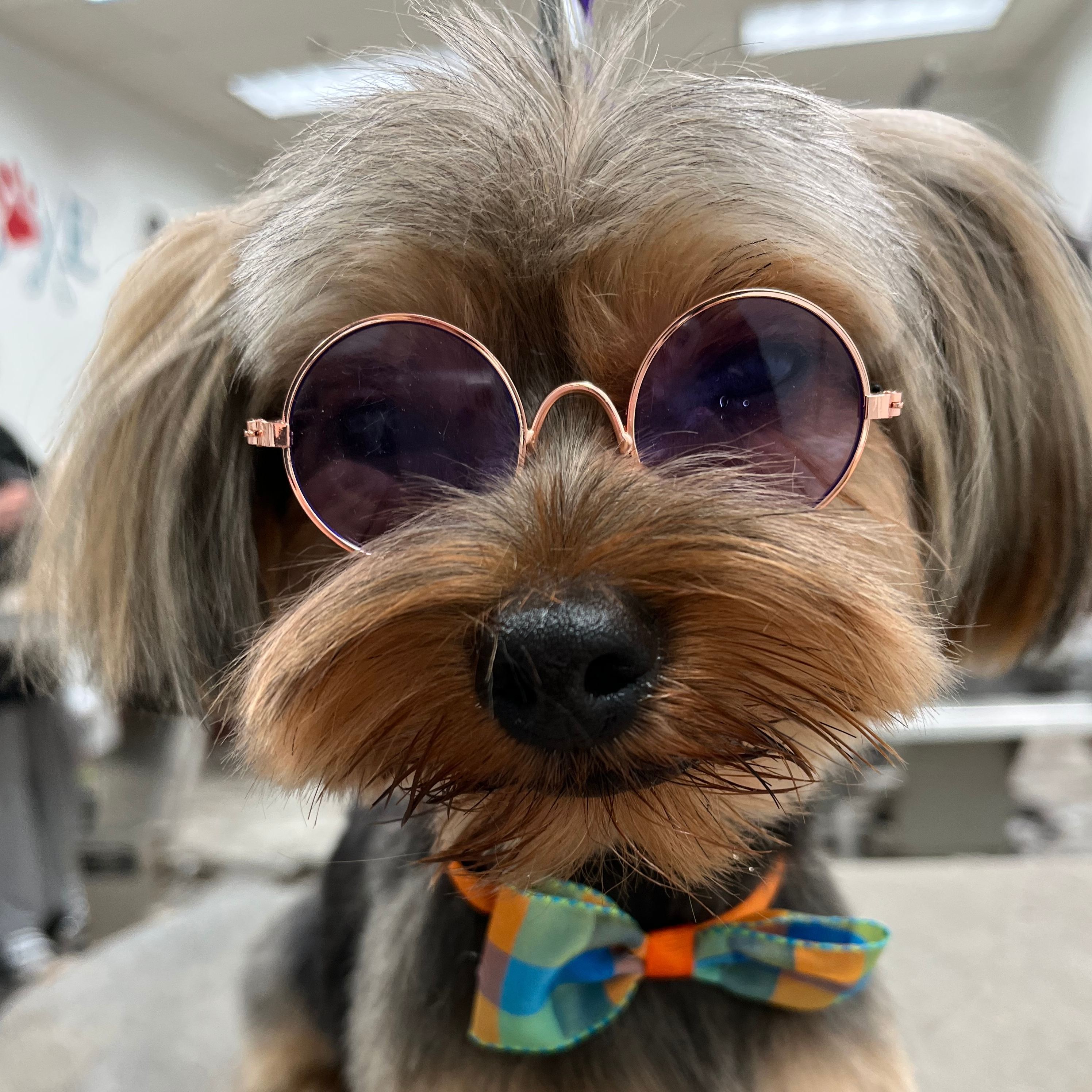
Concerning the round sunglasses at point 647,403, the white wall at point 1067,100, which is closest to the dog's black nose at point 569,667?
the round sunglasses at point 647,403

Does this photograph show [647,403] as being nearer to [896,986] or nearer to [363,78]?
[363,78]

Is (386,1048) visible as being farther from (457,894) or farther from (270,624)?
(270,624)

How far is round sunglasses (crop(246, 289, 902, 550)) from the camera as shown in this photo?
0.69 meters

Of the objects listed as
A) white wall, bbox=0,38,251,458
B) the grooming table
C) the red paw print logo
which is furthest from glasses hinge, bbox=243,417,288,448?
the red paw print logo

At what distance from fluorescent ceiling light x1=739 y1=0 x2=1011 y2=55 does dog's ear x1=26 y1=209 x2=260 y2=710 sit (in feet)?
9.76

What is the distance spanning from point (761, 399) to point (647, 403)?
91 millimetres

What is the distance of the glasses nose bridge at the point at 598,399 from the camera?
27.7 inches

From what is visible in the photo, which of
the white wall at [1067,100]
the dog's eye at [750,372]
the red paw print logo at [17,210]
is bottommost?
the dog's eye at [750,372]

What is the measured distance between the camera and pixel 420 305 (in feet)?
2.34

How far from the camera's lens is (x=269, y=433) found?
2.52 feet

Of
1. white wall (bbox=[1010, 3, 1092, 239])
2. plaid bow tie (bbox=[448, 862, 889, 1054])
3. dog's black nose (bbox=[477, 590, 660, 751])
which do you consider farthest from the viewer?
white wall (bbox=[1010, 3, 1092, 239])

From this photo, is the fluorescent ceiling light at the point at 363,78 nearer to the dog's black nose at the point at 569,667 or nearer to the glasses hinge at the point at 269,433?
the glasses hinge at the point at 269,433

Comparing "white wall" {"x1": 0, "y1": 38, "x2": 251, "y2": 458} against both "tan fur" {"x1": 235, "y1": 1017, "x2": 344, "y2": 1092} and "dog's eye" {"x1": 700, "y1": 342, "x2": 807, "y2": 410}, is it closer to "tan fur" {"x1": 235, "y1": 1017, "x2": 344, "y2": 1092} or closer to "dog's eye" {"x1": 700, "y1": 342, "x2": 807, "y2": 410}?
"tan fur" {"x1": 235, "y1": 1017, "x2": 344, "y2": 1092}

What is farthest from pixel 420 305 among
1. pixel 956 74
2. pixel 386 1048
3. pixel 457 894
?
pixel 956 74
